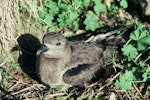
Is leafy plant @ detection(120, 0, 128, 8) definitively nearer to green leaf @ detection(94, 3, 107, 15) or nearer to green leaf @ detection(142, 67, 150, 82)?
→ green leaf @ detection(94, 3, 107, 15)

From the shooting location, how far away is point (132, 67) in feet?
25.2

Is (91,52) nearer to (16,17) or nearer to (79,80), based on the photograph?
(79,80)

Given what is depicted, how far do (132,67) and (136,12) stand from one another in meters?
1.84

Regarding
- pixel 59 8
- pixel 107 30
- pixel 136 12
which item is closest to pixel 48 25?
pixel 59 8

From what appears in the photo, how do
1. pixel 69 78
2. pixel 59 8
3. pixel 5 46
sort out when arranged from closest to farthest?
pixel 69 78, pixel 5 46, pixel 59 8

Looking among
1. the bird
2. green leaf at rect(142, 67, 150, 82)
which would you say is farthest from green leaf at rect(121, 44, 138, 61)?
green leaf at rect(142, 67, 150, 82)

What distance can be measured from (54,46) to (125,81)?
3.85 ft

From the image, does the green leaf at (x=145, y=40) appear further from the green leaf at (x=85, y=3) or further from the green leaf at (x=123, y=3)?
the green leaf at (x=85, y=3)

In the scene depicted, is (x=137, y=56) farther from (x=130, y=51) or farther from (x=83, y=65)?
(x=83, y=65)

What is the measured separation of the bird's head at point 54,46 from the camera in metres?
7.54

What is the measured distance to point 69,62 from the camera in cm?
777

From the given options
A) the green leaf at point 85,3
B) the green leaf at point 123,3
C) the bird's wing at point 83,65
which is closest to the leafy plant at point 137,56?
the bird's wing at point 83,65

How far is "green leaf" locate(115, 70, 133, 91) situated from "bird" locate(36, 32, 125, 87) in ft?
1.62

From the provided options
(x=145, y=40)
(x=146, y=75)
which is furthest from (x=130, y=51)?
(x=146, y=75)
